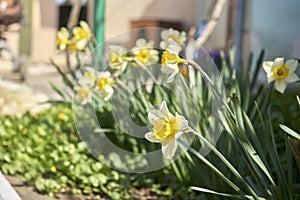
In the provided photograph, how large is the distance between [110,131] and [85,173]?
450 millimetres

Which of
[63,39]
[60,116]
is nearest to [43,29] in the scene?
[60,116]

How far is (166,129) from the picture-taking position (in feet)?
5.91

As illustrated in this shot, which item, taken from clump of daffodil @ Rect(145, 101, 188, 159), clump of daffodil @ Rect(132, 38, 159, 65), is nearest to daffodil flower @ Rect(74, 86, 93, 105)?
clump of daffodil @ Rect(132, 38, 159, 65)

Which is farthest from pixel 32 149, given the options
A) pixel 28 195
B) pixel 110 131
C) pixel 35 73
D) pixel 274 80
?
pixel 35 73

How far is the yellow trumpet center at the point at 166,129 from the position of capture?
180 centimetres

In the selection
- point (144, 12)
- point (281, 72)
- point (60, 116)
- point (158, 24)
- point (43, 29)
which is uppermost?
point (281, 72)

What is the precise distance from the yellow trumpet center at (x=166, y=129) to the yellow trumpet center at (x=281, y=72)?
28.4 inches

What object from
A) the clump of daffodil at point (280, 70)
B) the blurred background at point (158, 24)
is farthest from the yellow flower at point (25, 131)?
the clump of daffodil at point (280, 70)

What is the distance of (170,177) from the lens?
2945 millimetres

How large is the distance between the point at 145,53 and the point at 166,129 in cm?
118

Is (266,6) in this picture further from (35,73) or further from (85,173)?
(85,173)

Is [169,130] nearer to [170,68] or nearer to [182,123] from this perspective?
[182,123]

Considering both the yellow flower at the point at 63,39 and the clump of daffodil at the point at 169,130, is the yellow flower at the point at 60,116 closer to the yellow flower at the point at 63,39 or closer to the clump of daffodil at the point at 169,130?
the yellow flower at the point at 63,39

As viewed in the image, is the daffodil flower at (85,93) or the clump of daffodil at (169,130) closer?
the clump of daffodil at (169,130)
